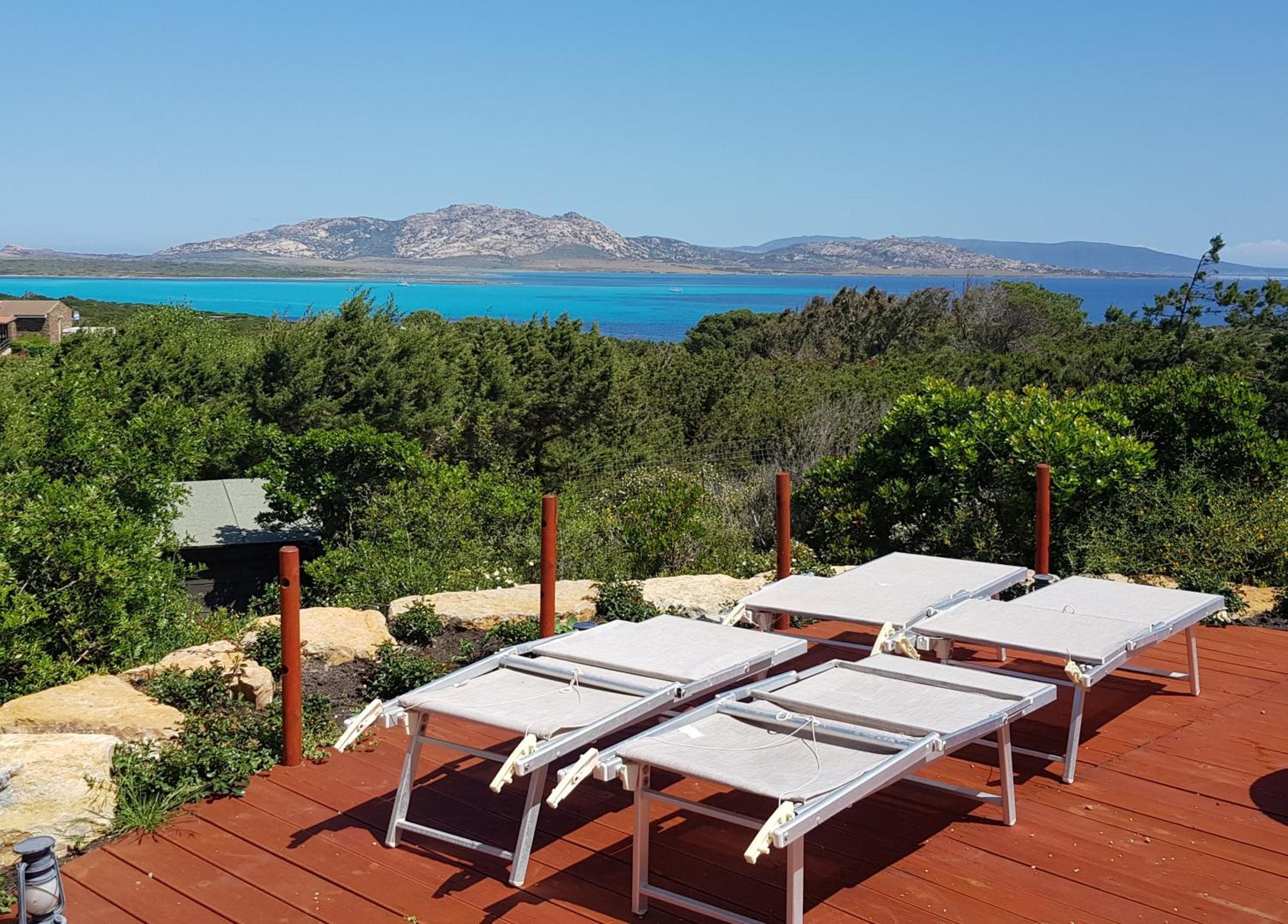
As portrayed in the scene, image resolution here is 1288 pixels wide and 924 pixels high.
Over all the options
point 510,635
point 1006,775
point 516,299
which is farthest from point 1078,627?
point 516,299

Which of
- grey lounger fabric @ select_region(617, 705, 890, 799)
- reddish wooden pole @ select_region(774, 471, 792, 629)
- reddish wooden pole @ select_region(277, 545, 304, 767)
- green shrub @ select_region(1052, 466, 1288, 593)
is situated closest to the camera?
grey lounger fabric @ select_region(617, 705, 890, 799)

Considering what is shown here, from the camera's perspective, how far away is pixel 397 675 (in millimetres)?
5344

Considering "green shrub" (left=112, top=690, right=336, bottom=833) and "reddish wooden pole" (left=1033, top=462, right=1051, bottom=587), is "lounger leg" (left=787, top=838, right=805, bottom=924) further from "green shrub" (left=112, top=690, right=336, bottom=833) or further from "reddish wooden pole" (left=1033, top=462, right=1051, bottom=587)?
"reddish wooden pole" (left=1033, top=462, right=1051, bottom=587)

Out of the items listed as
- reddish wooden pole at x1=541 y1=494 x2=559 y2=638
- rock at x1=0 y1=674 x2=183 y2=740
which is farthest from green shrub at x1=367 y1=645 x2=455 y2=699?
rock at x1=0 y1=674 x2=183 y2=740

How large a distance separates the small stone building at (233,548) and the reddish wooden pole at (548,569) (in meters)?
9.47

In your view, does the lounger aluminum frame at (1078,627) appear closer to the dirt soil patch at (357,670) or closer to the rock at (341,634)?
the dirt soil patch at (357,670)

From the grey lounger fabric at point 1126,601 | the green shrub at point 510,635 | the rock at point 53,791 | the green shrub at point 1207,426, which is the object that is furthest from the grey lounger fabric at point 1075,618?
the green shrub at point 1207,426

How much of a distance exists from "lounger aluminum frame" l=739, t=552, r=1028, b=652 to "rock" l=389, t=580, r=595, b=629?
150cm

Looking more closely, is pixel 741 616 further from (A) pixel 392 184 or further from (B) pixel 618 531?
(A) pixel 392 184

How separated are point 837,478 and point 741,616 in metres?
4.19

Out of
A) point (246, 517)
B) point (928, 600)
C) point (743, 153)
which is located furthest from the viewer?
point (743, 153)

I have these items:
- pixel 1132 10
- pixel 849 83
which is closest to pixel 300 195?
pixel 849 83

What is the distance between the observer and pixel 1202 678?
5.68 metres

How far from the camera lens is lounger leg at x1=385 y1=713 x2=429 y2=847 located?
3.80 m
